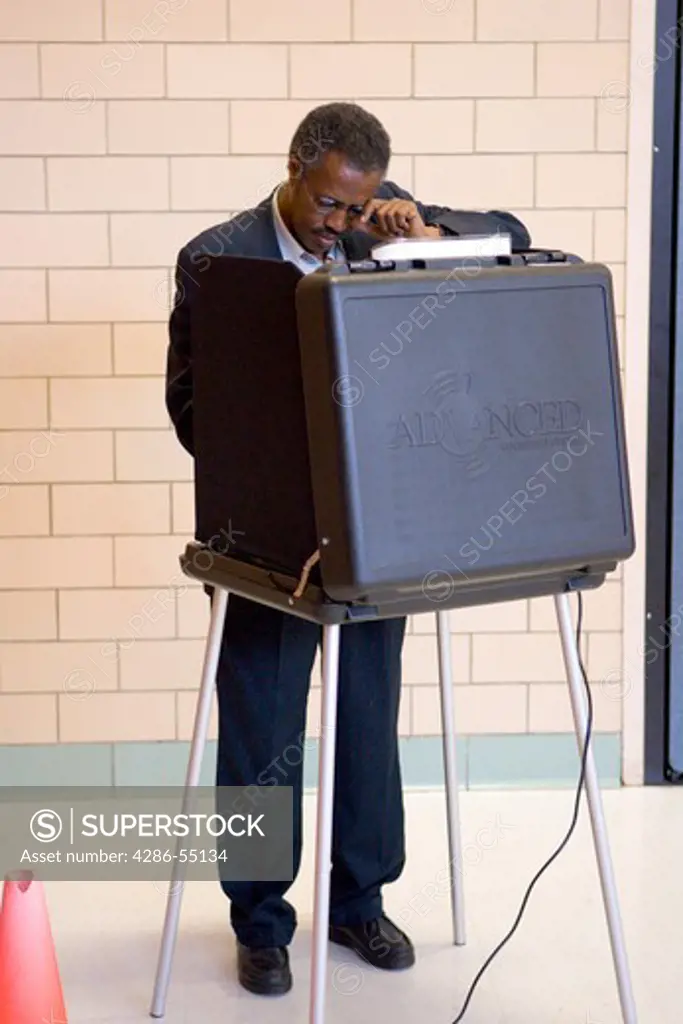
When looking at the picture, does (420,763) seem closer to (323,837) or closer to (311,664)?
(311,664)

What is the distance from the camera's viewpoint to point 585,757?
2.31 m

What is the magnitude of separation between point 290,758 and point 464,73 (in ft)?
5.15

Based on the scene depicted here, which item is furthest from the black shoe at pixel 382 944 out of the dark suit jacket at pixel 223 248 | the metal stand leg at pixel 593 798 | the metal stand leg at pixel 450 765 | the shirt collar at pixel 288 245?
the shirt collar at pixel 288 245

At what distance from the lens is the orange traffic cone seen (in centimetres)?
228

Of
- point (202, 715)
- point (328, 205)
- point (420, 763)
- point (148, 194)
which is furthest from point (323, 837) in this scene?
point (148, 194)

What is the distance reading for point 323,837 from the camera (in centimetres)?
215

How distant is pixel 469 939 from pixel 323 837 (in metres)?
0.88

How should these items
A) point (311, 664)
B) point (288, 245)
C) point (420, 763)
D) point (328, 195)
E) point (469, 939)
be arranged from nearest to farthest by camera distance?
1. point (328, 195)
2. point (288, 245)
3. point (311, 664)
4. point (469, 939)
5. point (420, 763)

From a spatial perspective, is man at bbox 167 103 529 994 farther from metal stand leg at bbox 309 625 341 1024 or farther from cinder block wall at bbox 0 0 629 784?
cinder block wall at bbox 0 0 629 784

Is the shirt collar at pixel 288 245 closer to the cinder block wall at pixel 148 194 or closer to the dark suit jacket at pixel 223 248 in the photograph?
the dark suit jacket at pixel 223 248

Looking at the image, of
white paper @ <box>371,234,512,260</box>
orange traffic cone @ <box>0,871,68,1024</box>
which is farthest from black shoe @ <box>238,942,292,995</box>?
white paper @ <box>371,234,512,260</box>

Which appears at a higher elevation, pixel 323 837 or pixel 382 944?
pixel 323 837

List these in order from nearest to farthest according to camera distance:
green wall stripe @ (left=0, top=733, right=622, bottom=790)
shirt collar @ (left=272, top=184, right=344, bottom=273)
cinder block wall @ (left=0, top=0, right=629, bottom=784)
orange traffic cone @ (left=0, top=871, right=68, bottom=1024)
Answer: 1. orange traffic cone @ (left=0, top=871, right=68, bottom=1024)
2. shirt collar @ (left=272, top=184, right=344, bottom=273)
3. cinder block wall @ (left=0, top=0, right=629, bottom=784)
4. green wall stripe @ (left=0, top=733, right=622, bottom=790)

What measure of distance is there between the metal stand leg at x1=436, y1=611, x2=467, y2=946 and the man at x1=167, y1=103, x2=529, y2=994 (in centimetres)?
8
